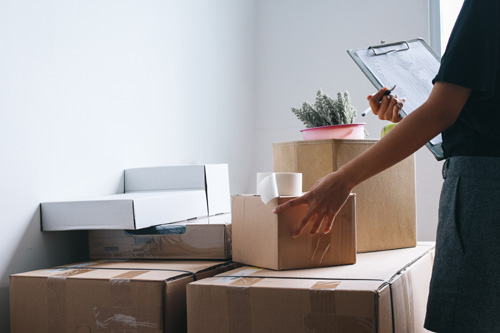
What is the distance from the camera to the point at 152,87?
70.9 inches

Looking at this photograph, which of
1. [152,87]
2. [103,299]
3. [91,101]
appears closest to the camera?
[103,299]

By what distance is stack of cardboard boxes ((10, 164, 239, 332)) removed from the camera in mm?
1006

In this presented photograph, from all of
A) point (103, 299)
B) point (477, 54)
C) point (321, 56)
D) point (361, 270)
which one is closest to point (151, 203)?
point (103, 299)

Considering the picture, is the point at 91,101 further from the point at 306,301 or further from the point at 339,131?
the point at 306,301

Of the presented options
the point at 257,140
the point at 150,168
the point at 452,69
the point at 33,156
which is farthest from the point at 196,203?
the point at 257,140

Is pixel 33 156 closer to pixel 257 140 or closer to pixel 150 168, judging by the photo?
pixel 150 168

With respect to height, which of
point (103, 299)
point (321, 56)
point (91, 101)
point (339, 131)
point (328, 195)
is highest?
point (321, 56)

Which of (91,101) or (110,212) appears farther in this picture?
(91,101)

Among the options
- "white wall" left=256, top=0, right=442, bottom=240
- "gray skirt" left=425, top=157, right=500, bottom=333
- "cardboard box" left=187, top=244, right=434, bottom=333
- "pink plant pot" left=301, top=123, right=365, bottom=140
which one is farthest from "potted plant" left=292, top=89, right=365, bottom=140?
"white wall" left=256, top=0, right=442, bottom=240

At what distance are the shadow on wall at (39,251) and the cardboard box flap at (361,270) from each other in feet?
1.77

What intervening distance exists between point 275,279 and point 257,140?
1.77 metres

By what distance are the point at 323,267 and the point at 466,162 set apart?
41 centimetres

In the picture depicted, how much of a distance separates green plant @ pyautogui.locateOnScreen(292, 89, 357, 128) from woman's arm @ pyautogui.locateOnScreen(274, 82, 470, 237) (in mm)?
547

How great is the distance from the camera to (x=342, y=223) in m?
1.11
